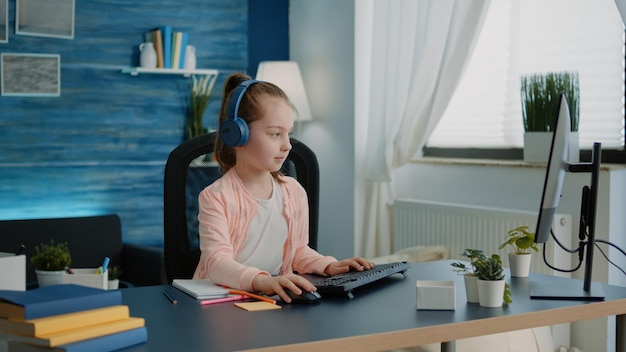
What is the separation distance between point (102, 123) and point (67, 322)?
353 cm

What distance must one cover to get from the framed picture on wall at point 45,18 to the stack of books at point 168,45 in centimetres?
45

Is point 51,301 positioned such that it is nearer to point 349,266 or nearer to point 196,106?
point 349,266

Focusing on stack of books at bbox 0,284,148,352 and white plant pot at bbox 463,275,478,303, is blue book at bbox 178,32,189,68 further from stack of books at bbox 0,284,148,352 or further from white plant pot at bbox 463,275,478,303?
stack of books at bbox 0,284,148,352

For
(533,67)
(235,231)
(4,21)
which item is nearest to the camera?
(235,231)

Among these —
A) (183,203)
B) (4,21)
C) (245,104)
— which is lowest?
(183,203)

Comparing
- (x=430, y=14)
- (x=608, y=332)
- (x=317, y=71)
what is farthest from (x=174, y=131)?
(x=608, y=332)

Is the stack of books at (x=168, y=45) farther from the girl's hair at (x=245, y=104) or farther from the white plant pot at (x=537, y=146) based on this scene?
the girl's hair at (x=245, y=104)

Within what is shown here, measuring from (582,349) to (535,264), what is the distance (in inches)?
15.5

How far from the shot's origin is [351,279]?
6.08ft

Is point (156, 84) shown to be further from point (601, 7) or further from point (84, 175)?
point (601, 7)

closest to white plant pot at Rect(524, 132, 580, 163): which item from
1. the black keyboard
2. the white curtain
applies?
the white curtain

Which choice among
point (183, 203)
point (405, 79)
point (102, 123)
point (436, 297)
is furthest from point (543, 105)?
point (102, 123)

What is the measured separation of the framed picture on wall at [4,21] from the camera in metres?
4.45

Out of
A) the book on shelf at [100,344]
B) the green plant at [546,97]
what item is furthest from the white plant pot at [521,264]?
the green plant at [546,97]
